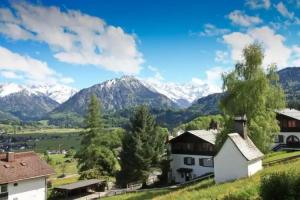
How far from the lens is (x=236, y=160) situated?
138 feet

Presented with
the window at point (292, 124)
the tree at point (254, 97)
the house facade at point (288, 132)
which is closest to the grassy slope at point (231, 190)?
the tree at point (254, 97)

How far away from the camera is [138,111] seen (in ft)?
229

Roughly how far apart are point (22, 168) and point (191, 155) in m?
32.4

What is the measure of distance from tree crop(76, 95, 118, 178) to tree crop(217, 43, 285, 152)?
30910 millimetres

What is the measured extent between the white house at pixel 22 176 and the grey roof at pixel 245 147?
93.6 feet

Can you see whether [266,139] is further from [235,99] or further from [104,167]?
[104,167]

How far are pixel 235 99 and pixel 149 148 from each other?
1975 cm

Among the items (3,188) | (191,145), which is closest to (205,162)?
(191,145)

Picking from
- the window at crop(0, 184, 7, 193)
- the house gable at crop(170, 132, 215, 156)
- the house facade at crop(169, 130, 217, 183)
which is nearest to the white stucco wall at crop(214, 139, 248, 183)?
the house facade at crop(169, 130, 217, 183)

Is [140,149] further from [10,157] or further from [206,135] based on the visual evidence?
[10,157]

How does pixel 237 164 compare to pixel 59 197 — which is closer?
pixel 237 164

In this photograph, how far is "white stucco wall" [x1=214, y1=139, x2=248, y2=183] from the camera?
4159cm

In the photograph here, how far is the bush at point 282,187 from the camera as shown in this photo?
18469 millimetres

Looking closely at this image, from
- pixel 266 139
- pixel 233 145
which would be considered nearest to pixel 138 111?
pixel 266 139
